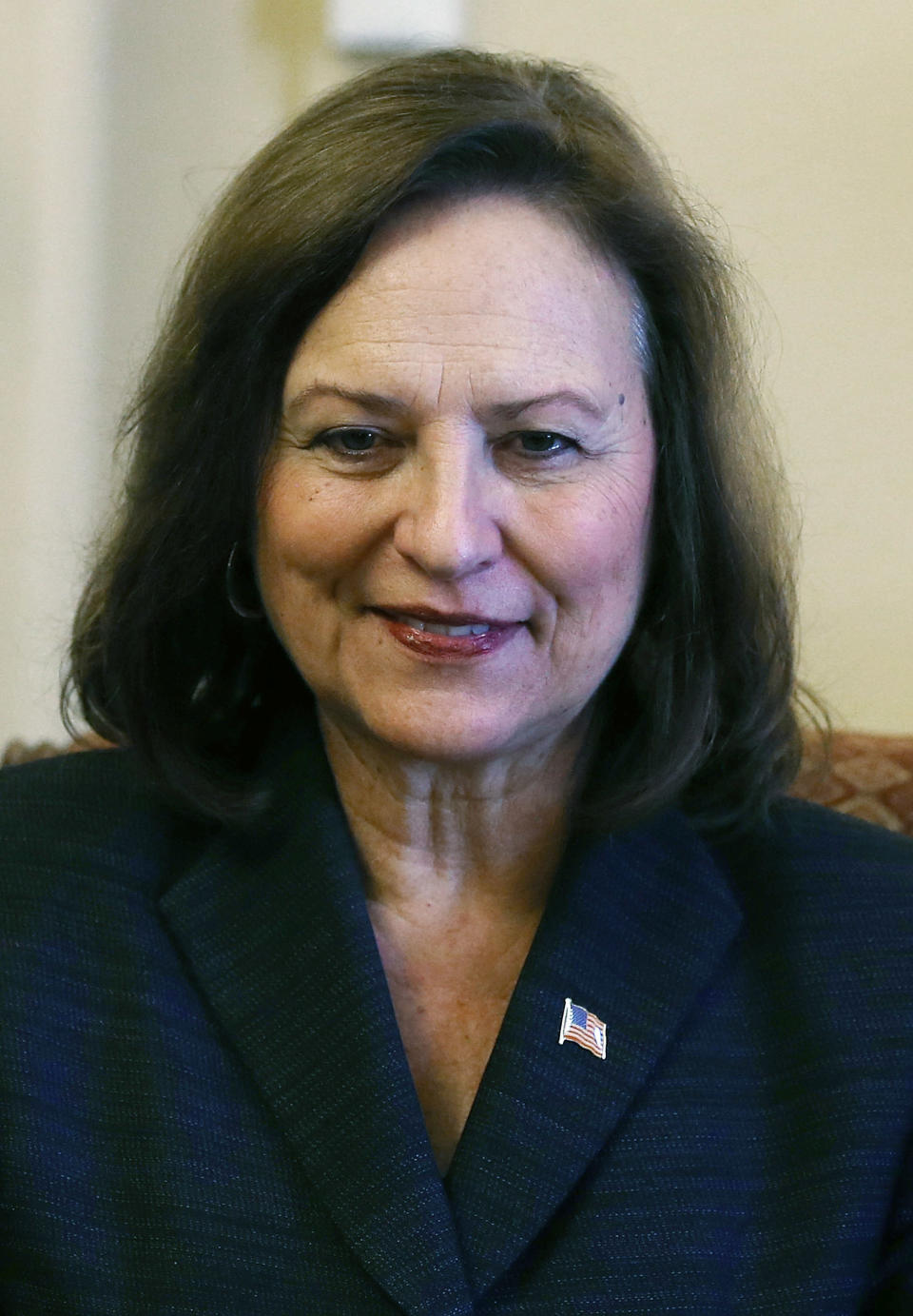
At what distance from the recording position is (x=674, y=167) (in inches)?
85.1

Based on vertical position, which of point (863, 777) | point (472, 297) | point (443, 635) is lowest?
point (863, 777)

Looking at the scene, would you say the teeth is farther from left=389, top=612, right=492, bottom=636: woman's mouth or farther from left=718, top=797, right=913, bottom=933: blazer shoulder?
left=718, top=797, right=913, bottom=933: blazer shoulder

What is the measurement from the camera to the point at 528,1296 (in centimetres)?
126

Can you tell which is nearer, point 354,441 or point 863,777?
point 354,441

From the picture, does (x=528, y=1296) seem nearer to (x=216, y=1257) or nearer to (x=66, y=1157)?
(x=216, y=1257)

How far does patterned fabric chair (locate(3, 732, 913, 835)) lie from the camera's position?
174 cm

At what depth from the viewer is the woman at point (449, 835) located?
1282mm

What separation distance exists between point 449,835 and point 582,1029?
0.24 metres

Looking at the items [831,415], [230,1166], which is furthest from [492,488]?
[831,415]

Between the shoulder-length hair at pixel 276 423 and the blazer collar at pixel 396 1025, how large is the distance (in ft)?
0.23

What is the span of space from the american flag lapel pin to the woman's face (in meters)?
0.24

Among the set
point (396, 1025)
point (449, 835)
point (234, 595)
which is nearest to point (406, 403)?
point (234, 595)

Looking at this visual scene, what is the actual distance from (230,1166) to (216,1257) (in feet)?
0.24

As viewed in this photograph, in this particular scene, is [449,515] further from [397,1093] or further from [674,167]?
[674,167]
